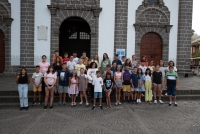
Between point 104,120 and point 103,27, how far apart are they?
868 cm

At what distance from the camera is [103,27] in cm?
1382

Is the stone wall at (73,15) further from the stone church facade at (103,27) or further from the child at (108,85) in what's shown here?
the child at (108,85)

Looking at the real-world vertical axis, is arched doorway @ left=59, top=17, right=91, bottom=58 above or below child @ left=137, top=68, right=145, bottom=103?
above

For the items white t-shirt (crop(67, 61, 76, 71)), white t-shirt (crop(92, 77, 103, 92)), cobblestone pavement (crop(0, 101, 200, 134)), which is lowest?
cobblestone pavement (crop(0, 101, 200, 134))

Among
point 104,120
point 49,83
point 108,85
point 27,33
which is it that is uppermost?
point 27,33

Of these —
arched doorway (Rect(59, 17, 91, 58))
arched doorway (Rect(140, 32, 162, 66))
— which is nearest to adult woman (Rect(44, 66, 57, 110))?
arched doorway (Rect(140, 32, 162, 66))

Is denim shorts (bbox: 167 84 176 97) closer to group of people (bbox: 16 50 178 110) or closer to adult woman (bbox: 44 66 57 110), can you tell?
group of people (bbox: 16 50 178 110)

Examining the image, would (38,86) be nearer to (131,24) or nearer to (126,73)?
(126,73)

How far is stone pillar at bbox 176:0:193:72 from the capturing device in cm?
1438

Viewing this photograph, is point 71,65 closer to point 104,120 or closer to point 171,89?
point 104,120

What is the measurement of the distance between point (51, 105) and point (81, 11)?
8.13 m

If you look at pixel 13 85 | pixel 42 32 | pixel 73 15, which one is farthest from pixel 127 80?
pixel 42 32

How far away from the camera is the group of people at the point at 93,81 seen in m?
7.60

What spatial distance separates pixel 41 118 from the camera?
21.2 ft
